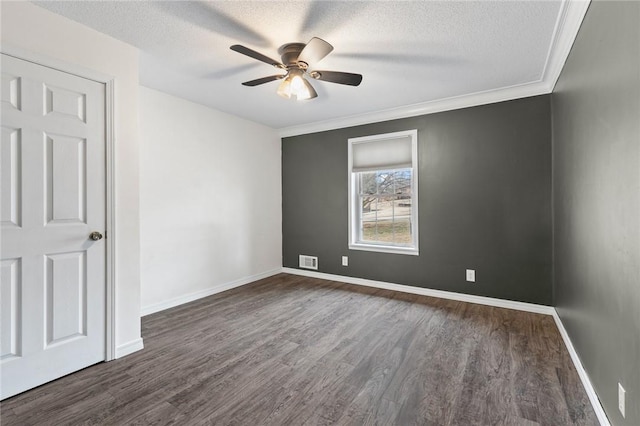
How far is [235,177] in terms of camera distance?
4.38 m

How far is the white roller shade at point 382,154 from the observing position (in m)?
4.08

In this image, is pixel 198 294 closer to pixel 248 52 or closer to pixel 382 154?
pixel 248 52

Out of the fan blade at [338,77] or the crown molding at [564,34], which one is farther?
the fan blade at [338,77]

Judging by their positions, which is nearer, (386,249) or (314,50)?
(314,50)

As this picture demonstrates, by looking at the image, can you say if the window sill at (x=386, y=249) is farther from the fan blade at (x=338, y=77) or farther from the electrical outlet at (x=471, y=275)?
the fan blade at (x=338, y=77)

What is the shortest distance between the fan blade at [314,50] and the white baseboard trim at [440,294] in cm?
310

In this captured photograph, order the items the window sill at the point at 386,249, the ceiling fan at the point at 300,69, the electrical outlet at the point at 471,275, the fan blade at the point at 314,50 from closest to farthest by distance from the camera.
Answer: the fan blade at the point at 314,50 → the ceiling fan at the point at 300,69 → the electrical outlet at the point at 471,275 → the window sill at the point at 386,249

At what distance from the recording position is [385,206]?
434cm

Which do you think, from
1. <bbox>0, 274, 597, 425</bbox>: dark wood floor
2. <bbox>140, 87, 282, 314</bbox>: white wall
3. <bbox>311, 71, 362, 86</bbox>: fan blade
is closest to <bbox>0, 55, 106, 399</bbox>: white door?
<bbox>0, 274, 597, 425</bbox>: dark wood floor

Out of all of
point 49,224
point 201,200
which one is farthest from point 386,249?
point 49,224

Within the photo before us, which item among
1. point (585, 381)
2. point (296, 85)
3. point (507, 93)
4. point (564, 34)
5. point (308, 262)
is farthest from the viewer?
point (308, 262)

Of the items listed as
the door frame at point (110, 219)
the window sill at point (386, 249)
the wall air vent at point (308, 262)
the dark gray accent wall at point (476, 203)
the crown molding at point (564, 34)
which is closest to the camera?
the crown molding at point (564, 34)

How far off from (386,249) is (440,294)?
90 cm

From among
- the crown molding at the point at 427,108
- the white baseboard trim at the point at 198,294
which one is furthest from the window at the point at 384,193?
the white baseboard trim at the point at 198,294
